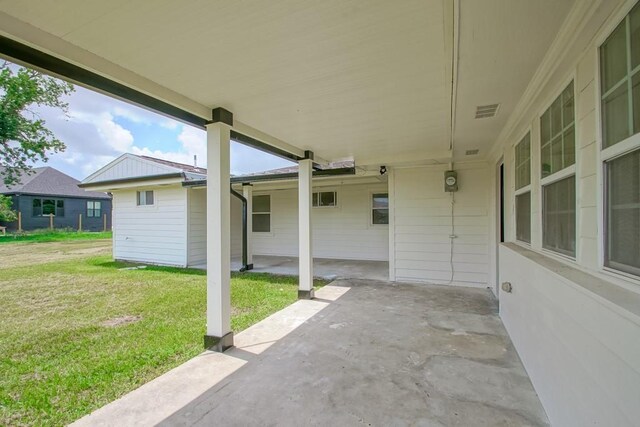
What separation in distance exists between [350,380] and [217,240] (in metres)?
1.86

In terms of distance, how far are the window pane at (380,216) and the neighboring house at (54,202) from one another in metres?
23.1

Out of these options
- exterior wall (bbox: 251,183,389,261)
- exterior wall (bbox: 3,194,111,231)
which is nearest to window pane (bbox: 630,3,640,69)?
exterior wall (bbox: 251,183,389,261)

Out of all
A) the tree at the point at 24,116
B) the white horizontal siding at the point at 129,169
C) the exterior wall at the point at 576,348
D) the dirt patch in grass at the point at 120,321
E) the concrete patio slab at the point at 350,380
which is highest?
the tree at the point at 24,116

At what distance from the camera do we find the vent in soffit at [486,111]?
2.94m

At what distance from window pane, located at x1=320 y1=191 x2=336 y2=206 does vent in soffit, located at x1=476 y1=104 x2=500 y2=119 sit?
6301mm

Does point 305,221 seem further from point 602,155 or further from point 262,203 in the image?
point 262,203

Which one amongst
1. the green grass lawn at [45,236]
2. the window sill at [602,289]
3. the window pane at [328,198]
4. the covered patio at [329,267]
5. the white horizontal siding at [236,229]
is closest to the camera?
the window sill at [602,289]

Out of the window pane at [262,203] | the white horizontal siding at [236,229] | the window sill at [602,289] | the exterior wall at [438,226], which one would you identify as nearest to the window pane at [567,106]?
the window sill at [602,289]

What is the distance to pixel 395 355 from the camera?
9.61 feet

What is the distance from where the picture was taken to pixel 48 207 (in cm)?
2086

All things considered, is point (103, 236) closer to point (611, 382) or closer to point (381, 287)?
point (381, 287)

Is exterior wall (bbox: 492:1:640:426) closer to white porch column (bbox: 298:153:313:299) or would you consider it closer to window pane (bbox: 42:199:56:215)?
white porch column (bbox: 298:153:313:299)

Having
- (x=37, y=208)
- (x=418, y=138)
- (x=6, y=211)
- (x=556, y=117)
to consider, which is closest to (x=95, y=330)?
(x=418, y=138)

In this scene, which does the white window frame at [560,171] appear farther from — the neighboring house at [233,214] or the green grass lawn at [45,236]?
the green grass lawn at [45,236]
